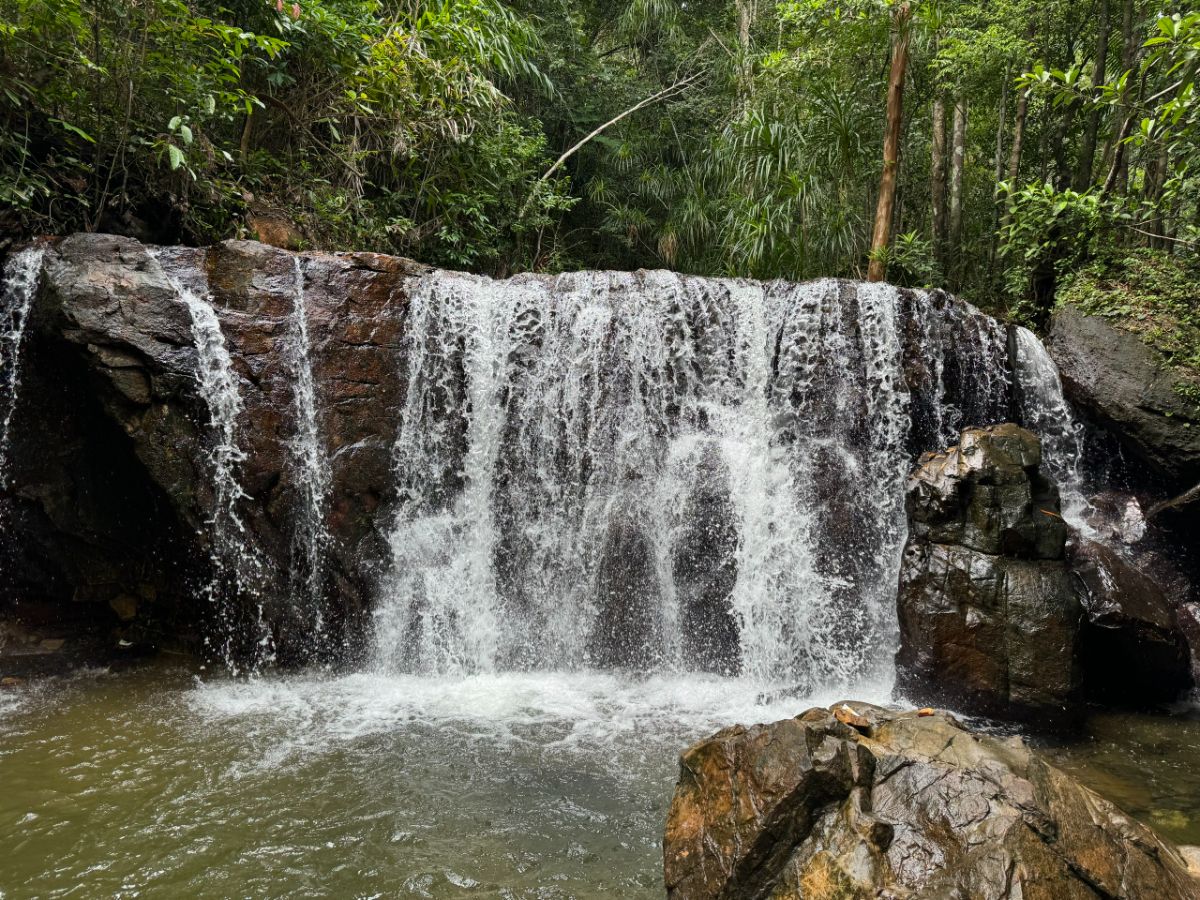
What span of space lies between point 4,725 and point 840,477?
627cm

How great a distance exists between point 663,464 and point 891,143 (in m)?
5.31

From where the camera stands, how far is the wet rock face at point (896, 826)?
2.26 m

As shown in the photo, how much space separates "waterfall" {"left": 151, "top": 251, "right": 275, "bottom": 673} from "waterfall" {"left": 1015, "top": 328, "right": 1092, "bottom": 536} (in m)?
7.00

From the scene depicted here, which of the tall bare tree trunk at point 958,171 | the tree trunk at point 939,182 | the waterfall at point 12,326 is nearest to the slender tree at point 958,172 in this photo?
the tall bare tree trunk at point 958,171

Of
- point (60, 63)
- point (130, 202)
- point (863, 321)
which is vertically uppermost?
point (60, 63)

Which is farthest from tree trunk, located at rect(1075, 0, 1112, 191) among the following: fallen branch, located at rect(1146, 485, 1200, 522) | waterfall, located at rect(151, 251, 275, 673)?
waterfall, located at rect(151, 251, 275, 673)

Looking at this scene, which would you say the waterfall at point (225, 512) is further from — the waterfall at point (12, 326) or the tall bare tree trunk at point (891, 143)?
the tall bare tree trunk at point (891, 143)

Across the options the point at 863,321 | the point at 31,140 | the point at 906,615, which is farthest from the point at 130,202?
the point at 906,615

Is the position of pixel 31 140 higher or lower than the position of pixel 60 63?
lower

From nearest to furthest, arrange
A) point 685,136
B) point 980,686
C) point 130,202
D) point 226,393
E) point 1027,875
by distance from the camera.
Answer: point 1027,875, point 980,686, point 226,393, point 130,202, point 685,136

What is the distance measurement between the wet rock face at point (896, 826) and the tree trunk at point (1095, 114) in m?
8.11

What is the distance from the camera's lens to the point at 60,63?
20.1 feet

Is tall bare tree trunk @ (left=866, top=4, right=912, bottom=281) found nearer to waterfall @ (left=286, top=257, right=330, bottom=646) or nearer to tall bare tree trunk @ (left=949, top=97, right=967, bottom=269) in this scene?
tall bare tree trunk @ (left=949, top=97, right=967, bottom=269)

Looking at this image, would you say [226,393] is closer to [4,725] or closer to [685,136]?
[4,725]
